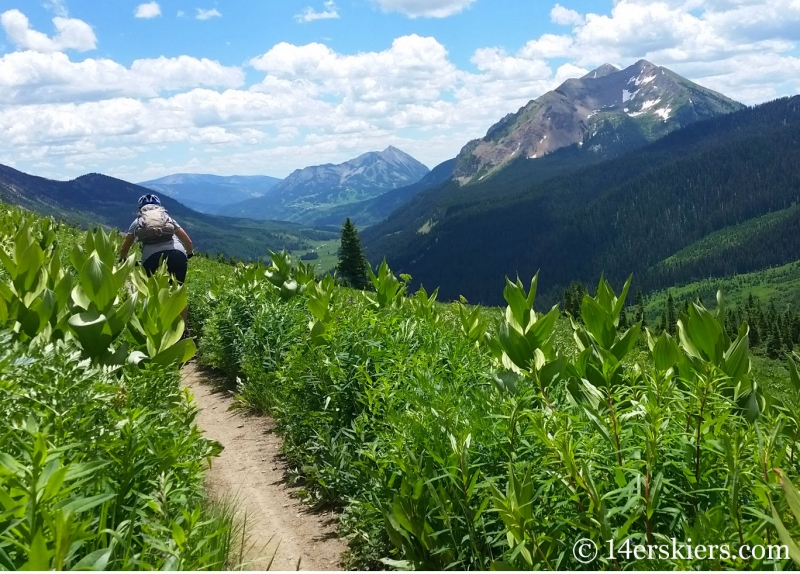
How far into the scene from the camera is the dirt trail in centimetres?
405

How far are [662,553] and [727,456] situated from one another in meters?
0.43

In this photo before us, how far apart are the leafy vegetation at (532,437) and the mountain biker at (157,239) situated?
12.1 ft

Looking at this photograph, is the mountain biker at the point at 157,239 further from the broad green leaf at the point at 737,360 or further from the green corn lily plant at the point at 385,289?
the broad green leaf at the point at 737,360

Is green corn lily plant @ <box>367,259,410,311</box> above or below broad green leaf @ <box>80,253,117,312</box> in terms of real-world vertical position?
below

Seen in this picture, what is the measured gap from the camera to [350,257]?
6569cm

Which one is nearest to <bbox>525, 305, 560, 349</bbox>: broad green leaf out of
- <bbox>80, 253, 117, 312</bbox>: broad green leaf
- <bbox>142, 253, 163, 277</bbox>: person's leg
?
<bbox>80, 253, 117, 312</bbox>: broad green leaf

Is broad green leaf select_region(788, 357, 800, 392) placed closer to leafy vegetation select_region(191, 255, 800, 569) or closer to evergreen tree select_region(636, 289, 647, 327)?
leafy vegetation select_region(191, 255, 800, 569)

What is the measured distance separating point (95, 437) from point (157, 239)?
694cm

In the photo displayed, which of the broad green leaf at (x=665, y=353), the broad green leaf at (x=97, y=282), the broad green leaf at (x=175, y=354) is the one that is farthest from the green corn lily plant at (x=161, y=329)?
the broad green leaf at (x=665, y=353)

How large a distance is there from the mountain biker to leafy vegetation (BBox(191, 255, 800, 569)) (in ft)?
12.1

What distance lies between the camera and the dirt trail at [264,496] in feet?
13.3

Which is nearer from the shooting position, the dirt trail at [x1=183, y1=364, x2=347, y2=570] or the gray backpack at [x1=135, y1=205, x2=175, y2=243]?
the dirt trail at [x1=183, y1=364, x2=347, y2=570]

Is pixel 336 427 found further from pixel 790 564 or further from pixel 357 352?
pixel 790 564

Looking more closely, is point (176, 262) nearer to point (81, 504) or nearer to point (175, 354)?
point (175, 354)
